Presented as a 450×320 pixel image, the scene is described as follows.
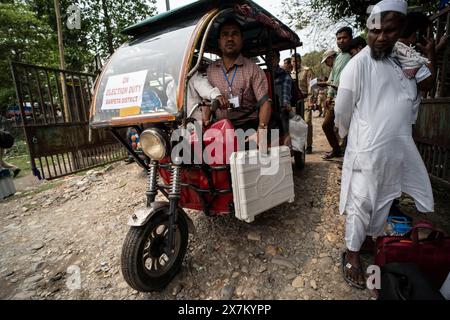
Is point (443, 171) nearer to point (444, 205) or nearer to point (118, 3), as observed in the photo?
point (444, 205)

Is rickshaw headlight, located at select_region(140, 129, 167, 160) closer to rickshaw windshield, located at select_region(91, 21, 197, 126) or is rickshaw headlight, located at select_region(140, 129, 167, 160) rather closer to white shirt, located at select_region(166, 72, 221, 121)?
rickshaw windshield, located at select_region(91, 21, 197, 126)

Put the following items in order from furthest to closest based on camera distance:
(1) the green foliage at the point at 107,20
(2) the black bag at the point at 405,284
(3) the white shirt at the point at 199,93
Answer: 1. (1) the green foliage at the point at 107,20
2. (3) the white shirt at the point at 199,93
3. (2) the black bag at the point at 405,284

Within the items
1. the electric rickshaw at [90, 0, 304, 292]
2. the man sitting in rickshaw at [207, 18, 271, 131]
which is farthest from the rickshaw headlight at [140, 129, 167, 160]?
the man sitting in rickshaw at [207, 18, 271, 131]

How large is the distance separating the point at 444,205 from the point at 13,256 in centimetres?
518

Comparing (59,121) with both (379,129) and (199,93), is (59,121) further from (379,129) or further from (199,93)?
(379,129)

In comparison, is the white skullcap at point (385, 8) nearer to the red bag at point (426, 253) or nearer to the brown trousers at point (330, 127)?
the red bag at point (426, 253)

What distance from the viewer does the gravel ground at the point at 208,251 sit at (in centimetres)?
219

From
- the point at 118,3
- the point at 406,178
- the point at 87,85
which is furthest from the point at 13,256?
the point at 118,3

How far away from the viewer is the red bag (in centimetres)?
184

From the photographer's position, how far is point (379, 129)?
1.86 m

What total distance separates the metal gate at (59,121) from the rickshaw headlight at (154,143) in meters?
2.67

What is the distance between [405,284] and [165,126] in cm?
201

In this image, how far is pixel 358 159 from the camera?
1.95m

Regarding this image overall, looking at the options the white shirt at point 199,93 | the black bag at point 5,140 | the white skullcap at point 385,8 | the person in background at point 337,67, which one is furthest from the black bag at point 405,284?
the black bag at point 5,140
